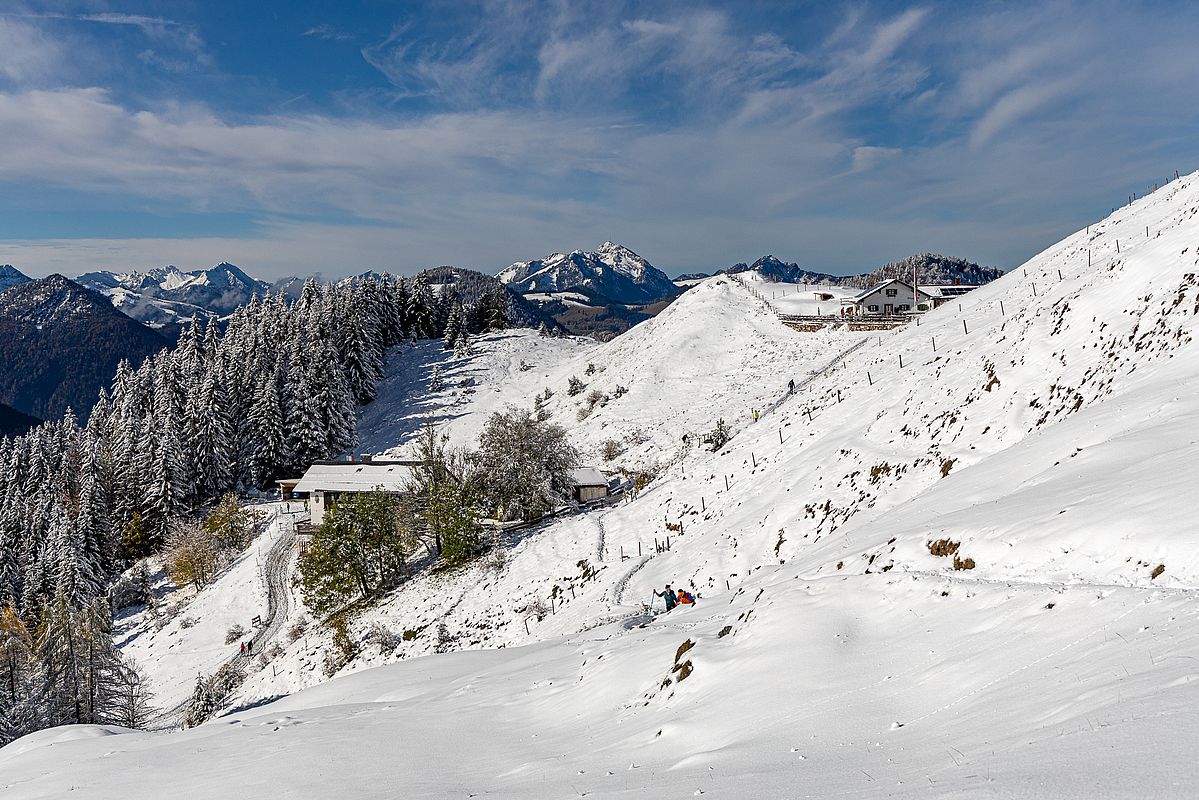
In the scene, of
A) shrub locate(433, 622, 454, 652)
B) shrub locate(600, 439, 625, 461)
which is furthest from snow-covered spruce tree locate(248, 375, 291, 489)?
shrub locate(433, 622, 454, 652)

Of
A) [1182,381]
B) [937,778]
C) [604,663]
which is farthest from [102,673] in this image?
[1182,381]

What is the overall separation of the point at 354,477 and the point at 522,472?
649 inches

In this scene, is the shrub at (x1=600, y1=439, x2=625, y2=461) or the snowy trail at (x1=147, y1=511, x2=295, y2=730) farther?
the shrub at (x1=600, y1=439, x2=625, y2=461)

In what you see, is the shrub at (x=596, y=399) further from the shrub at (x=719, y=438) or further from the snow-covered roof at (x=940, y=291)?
the snow-covered roof at (x=940, y=291)

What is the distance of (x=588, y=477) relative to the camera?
49375mm

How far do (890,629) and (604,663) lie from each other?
6.46m

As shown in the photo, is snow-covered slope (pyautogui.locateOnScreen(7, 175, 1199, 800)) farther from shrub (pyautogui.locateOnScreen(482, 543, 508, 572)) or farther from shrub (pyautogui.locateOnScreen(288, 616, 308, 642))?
shrub (pyautogui.locateOnScreen(288, 616, 308, 642))

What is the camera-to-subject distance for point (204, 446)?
204ft

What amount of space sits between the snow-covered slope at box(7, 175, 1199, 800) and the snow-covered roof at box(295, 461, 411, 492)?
81.5ft

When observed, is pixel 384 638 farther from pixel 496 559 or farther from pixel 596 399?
pixel 596 399

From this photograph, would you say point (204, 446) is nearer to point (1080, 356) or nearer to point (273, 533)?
point (273, 533)

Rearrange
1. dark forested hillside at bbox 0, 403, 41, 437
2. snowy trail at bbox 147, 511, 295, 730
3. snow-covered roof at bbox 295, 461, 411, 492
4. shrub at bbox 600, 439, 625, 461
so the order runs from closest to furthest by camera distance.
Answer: snowy trail at bbox 147, 511, 295, 730, snow-covered roof at bbox 295, 461, 411, 492, shrub at bbox 600, 439, 625, 461, dark forested hillside at bbox 0, 403, 41, 437

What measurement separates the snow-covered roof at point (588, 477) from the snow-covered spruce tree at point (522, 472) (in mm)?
1242

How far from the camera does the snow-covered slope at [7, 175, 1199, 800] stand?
254 inches
